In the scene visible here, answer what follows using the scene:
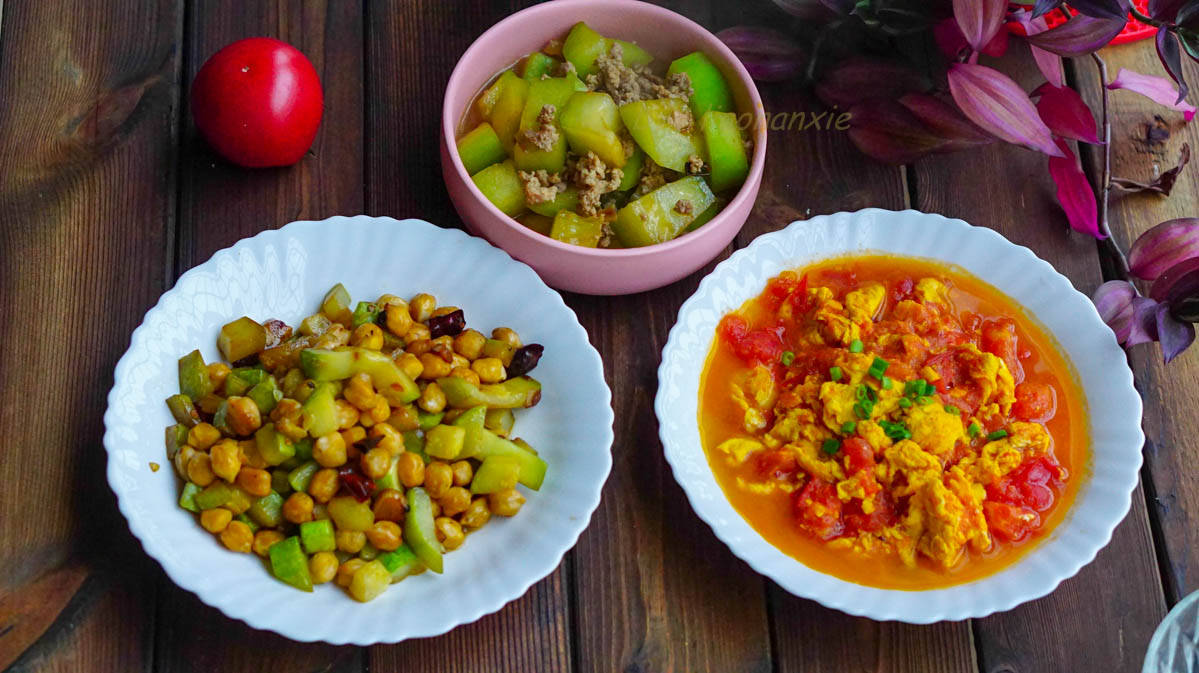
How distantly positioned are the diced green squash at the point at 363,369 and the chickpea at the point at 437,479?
0.17 meters

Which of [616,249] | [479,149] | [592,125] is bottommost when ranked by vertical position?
[616,249]

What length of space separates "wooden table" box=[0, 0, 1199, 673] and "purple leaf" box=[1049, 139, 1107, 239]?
10 cm

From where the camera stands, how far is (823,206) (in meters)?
3.02

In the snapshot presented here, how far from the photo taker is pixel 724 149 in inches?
105

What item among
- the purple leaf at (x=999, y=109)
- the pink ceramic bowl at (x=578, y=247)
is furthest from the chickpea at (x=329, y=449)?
the purple leaf at (x=999, y=109)

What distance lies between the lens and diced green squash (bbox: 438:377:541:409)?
2434 millimetres

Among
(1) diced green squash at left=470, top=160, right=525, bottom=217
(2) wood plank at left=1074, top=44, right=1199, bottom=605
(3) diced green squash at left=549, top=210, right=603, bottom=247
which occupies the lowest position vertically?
(2) wood plank at left=1074, top=44, right=1199, bottom=605

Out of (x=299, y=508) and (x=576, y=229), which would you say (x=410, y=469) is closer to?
(x=299, y=508)

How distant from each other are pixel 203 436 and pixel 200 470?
0.08 meters

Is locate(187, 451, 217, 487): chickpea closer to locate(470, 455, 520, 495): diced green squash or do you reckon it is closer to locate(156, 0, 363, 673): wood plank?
locate(156, 0, 363, 673): wood plank

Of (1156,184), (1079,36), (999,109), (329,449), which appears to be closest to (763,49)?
(999,109)

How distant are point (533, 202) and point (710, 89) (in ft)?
1.80

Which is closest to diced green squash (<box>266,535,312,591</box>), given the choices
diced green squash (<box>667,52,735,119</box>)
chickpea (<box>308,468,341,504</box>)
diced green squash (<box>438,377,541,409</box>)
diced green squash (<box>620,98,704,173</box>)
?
chickpea (<box>308,468,341,504</box>)

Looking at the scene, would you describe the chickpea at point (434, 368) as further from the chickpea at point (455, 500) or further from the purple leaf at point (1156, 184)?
the purple leaf at point (1156, 184)
